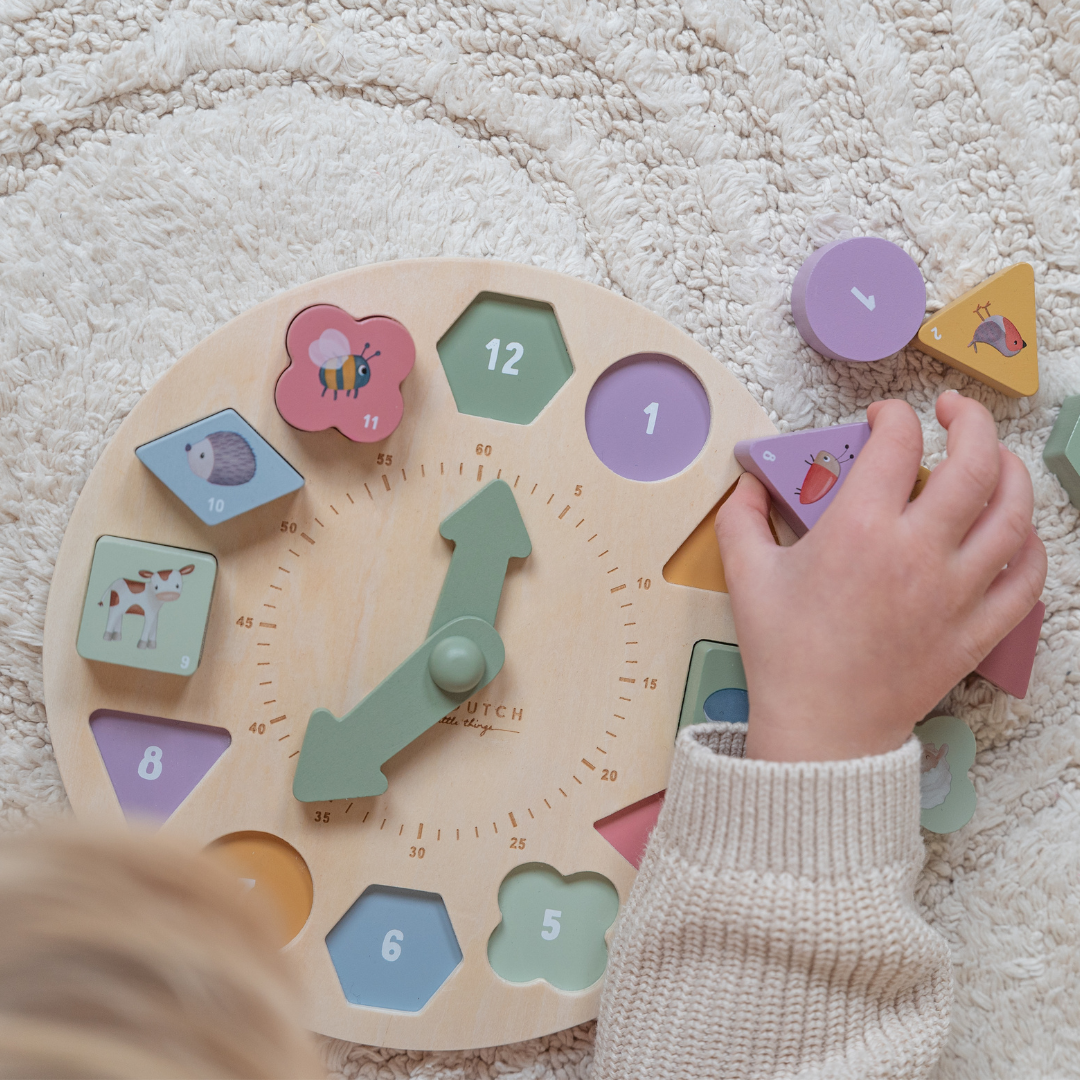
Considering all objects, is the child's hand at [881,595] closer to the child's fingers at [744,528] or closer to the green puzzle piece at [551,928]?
the child's fingers at [744,528]

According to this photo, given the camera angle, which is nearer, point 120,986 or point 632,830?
point 120,986

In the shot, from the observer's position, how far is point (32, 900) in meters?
0.30

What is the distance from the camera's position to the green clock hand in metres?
0.51

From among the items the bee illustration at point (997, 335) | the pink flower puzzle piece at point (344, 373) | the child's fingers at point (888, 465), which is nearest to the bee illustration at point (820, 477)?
the child's fingers at point (888, 465)

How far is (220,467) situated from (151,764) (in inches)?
7.0

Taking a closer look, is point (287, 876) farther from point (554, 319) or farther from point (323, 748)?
point (554, 319)

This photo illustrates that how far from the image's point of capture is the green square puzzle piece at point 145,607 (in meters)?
0.50

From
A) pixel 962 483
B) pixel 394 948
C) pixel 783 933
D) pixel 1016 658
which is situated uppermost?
pixel 962 483

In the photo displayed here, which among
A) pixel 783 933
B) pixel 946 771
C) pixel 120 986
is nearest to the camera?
pixel 120 986

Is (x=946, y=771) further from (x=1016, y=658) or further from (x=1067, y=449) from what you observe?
(x=1067, y=449)

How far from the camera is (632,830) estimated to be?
543 mm

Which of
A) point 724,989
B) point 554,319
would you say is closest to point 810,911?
point 724,989

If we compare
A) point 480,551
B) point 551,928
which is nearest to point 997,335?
point 480,551

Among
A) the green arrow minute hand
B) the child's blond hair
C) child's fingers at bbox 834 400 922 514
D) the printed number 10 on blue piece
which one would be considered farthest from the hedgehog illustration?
child's fingers at bbox 834 400 922 514
